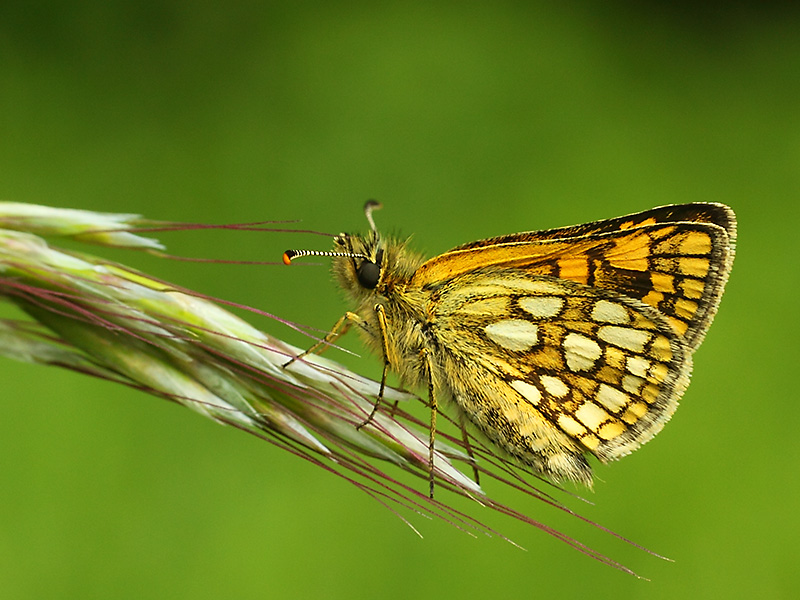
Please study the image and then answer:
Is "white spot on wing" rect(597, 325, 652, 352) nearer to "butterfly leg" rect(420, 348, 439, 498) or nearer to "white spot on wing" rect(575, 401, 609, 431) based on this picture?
"white spot on wing" rect(575, 401, 609, 431)

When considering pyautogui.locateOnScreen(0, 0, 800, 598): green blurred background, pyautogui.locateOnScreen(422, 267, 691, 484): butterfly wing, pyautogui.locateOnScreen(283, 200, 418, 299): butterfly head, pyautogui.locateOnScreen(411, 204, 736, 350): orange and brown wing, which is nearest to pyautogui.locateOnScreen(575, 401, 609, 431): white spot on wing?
pyautogui.locateOnScreen(422, 267, 691, 484): butterfly wing

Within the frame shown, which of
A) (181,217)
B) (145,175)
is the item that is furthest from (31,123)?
(181,217)

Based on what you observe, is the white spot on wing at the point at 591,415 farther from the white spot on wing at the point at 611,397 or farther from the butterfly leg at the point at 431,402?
the butterfly leg at the point at 431,402

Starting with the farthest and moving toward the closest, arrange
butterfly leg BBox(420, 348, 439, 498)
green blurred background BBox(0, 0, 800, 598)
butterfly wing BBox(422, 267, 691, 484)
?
green blurred background BBox(0, 0, 800, 598) → butterfly wing BBox(422, 267, 691, 484) → butterfly leg BBox(420, 348, 439, 498)

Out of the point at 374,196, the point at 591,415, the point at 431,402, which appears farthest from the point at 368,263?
the point at 374,196

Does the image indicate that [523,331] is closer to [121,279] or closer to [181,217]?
[121,279]

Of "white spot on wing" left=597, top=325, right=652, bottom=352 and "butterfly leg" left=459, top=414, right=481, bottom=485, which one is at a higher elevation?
"white spot on wing" left=597, top=325, right=652, bottom=352

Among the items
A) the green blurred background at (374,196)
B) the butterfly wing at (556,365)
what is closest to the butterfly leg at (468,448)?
the butterfly wing at (556,365)
